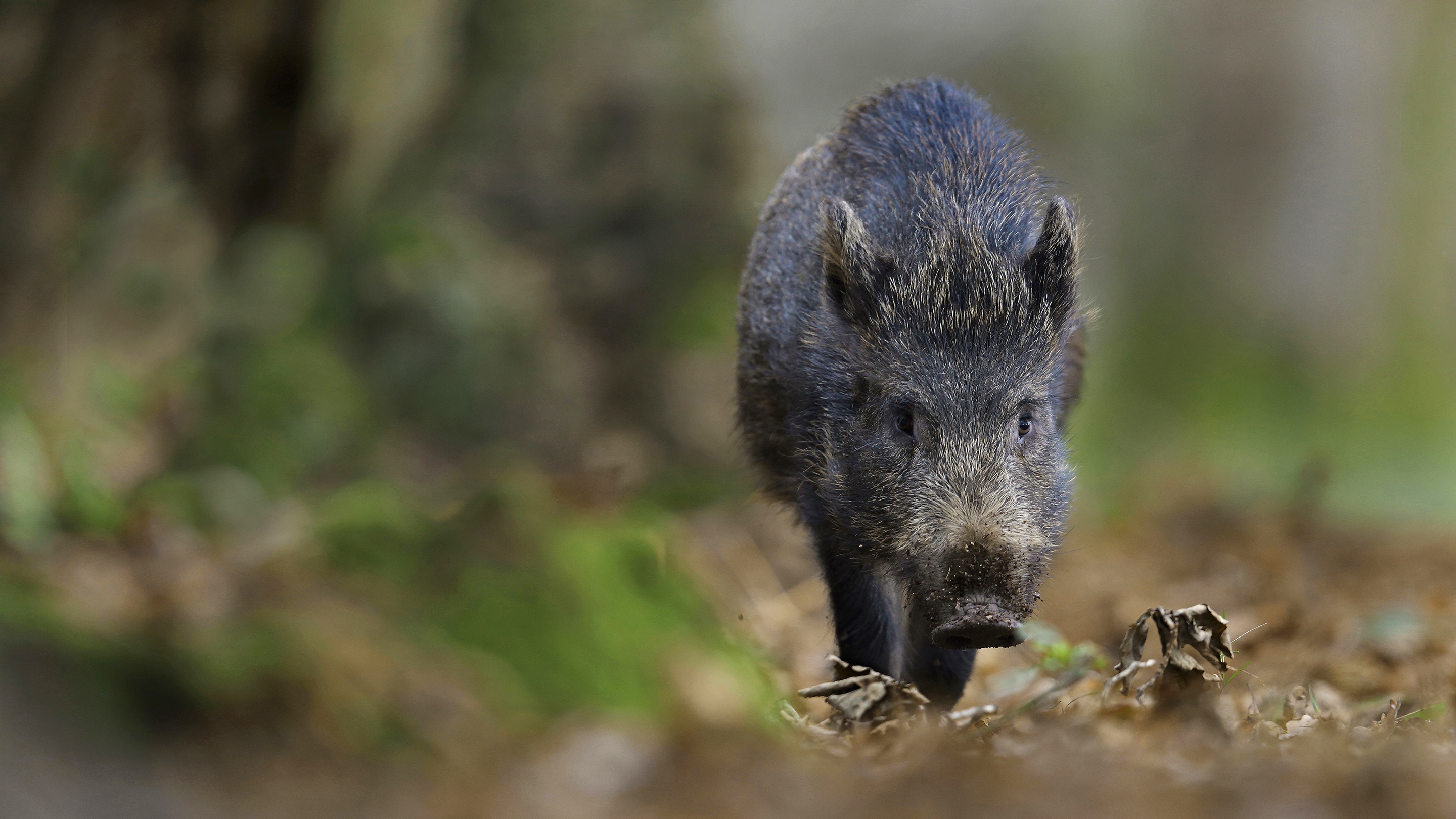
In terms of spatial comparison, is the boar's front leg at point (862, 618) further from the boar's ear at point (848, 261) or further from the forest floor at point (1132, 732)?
the boar's ear at point (848, 261)

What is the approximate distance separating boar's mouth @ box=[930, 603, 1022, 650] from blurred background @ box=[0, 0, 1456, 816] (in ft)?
7.36

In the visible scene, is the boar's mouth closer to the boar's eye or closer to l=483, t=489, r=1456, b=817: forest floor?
l=483, t=489, r=1456, b=817: forest floor

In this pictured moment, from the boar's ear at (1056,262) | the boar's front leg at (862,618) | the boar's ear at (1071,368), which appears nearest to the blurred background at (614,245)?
the boar's front leg at (862,618)

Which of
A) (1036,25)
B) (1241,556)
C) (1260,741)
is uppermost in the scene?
(1036,25)

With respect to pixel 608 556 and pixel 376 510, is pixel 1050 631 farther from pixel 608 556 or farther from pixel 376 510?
pixel 376 510

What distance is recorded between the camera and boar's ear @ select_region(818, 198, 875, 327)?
16.0ft

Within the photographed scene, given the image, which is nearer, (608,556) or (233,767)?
(233,767)

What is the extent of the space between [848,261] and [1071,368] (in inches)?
58.5

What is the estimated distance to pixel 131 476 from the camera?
8383 millimetres

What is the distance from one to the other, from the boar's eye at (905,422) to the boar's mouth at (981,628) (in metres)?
0.90

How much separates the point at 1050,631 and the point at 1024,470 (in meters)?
0.64

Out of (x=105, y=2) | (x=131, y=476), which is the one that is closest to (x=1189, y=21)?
(x=105, y=2)

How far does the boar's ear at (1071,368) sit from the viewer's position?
5.09m

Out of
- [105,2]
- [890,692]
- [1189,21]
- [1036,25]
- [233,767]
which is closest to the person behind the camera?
[233,767]
